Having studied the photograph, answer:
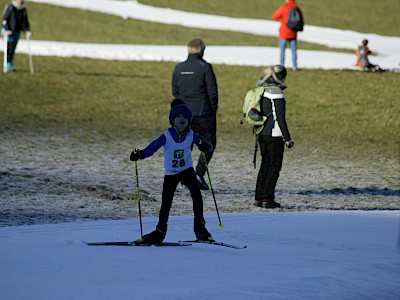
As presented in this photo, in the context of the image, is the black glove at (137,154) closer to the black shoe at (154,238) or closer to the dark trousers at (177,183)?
the dark trousers at (177,183)

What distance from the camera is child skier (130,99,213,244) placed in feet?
33.3

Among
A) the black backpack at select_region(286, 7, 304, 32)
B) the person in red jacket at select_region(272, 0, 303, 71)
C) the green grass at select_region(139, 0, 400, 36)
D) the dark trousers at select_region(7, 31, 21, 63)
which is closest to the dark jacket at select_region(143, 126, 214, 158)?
the dark trousers at select_region(7, 31, 21, 63)

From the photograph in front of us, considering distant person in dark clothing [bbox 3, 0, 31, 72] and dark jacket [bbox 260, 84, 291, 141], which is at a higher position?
distant person in dark clothing [bbox 3, 0, 31, 72]

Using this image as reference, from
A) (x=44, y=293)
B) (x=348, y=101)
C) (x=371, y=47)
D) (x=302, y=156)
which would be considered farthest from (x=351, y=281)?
(x=371, y=47)

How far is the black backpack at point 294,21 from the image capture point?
27347 millimetres

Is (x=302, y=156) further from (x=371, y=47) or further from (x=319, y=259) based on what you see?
(x=371, y=47)

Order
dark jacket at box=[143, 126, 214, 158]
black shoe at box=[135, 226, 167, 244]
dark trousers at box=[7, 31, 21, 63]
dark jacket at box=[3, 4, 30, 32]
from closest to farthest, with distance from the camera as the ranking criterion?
dark jacket at box=[143, 126, 214, 158], black shoe at box=[135, 226, 167, 244], dark jacket at box=[3, 4, 30, 32], dark trousers at box=[7, 31, 21, 63]

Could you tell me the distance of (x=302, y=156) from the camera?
61.6ft

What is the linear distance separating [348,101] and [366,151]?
5.49 m

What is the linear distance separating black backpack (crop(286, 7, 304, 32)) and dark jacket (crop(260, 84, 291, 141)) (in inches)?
551

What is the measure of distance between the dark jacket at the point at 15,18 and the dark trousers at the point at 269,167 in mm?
13305

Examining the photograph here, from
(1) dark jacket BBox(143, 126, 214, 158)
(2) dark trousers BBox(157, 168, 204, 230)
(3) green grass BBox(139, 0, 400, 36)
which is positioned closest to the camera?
(1) dark jacket BBox(143, 126, 214, 158)

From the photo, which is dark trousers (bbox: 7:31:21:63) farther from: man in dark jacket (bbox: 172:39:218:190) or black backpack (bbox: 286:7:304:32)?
man in dark jacket (bbox: 172:39:218:190)

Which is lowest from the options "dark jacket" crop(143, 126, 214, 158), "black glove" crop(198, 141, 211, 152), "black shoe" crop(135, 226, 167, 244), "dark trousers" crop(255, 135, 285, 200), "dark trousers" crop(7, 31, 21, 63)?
"black shoe" crop(135, 226, 167, 244)
